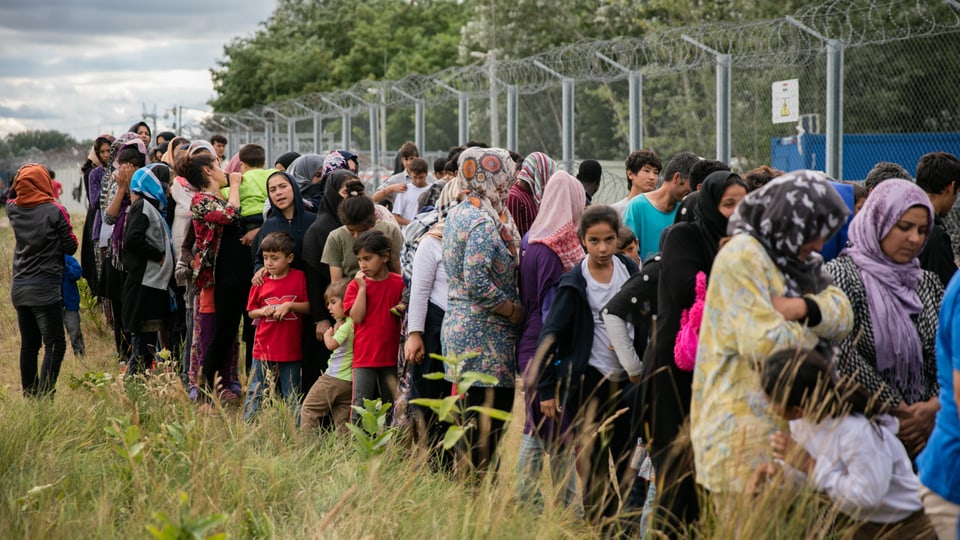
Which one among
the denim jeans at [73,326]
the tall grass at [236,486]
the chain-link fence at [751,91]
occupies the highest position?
the chain-link fence at [751,91]

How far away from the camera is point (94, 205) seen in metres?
9.36

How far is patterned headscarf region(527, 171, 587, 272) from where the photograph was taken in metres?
5.02

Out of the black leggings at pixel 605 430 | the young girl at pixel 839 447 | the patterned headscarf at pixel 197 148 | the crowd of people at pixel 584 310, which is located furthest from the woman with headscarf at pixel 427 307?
the patterned headscarf at pixel 197 148

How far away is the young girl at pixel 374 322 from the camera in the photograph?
5.87 metres

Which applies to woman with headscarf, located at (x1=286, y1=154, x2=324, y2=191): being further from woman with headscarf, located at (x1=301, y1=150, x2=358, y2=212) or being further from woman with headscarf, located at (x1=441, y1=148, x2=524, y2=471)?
woman with headscarf, located at (x1=441, y1=148, x2=524, y2=471)

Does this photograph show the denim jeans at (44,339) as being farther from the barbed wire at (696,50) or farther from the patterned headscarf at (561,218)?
the barbed wire at (696,50)

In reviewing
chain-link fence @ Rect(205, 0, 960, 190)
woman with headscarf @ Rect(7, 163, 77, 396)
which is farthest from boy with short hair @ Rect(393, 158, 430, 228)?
woman with headscarf @ Rect(7, 163, 77, 396)

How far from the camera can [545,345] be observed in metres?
4.58

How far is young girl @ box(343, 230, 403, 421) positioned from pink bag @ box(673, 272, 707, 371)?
227 cm

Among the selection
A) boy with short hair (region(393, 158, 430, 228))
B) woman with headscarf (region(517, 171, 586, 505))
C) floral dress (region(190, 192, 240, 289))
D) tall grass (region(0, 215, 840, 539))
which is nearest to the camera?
tall grass (region(0, 215, 840, 539))

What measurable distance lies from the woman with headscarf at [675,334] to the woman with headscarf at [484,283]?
1047 mm

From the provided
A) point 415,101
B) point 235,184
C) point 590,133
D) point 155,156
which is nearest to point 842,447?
point 235,184

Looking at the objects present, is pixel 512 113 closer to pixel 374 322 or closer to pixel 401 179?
pixel 401 179

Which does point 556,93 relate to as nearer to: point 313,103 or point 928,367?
point 313,103
